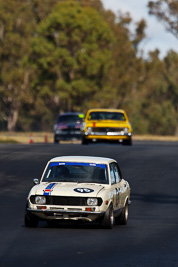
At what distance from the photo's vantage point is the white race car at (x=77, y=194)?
1316 centimetres

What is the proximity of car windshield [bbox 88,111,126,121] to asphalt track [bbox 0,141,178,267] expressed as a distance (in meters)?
9.31

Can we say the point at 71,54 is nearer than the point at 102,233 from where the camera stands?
No

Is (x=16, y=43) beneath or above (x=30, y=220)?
above

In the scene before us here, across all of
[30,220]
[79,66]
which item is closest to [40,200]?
[30,220]

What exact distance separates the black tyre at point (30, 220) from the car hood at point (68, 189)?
382mm

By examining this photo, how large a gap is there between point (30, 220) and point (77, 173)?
151cm

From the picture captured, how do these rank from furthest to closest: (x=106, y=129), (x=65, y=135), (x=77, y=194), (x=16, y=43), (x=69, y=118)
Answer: (x=16, y=43) → (x=69, y=118) → (x=65, y=135) → (x=106, y=129) → (x=77, y=194)

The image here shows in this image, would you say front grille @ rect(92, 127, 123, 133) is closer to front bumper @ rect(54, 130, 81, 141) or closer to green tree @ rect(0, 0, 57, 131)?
front bumper @ rect(54, 130, 81, 141)

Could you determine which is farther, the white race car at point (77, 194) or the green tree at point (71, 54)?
the green tree at point (71, 54)

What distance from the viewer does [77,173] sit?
47.3 ft

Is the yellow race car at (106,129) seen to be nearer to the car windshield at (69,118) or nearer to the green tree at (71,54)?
the car windshield at (69,118)

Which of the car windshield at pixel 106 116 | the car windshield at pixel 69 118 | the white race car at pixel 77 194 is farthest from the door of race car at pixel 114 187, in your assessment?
the car windshield at pixel 69 118

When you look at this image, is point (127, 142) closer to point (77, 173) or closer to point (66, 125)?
point (66, 125)

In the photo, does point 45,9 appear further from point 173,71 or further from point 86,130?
point 86,130
